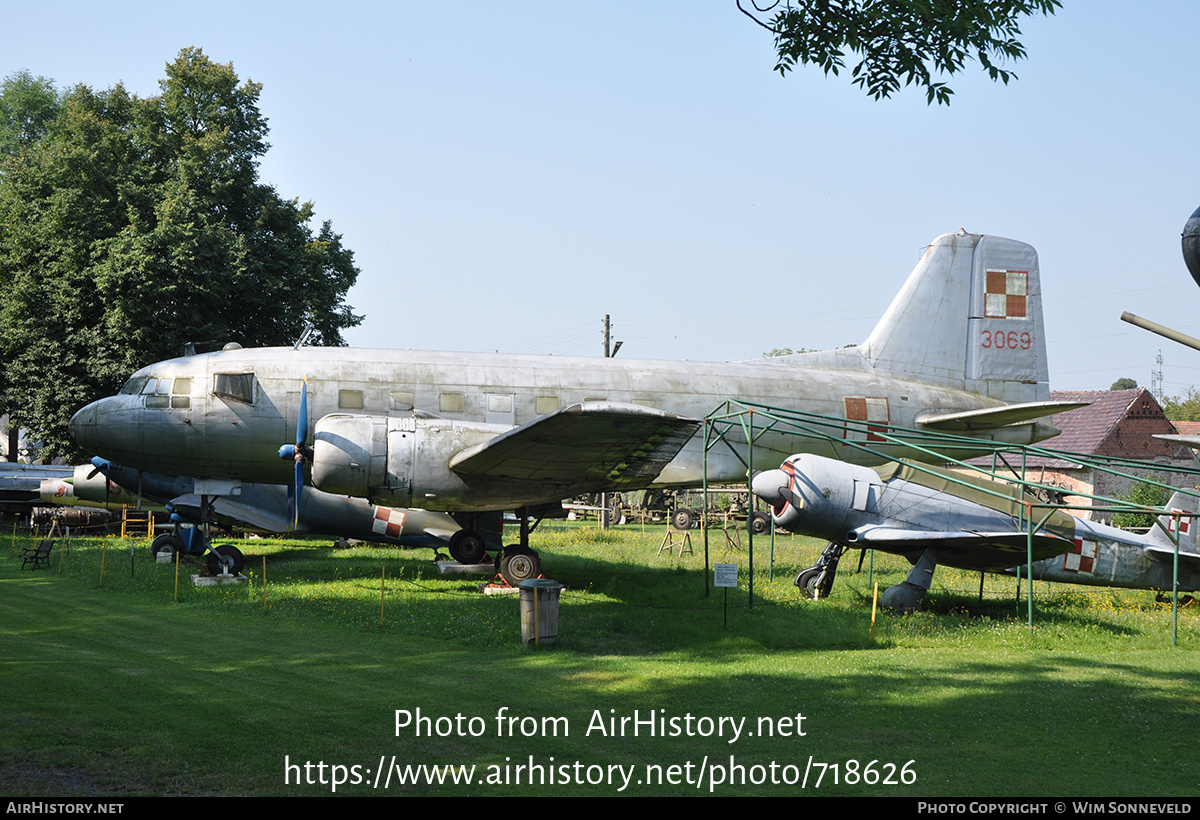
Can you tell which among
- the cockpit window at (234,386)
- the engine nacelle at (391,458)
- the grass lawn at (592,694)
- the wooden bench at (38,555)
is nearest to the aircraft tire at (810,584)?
the grass lawn at (592,694)

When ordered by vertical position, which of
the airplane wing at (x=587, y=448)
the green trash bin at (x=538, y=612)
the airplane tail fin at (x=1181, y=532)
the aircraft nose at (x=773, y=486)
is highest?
the airplane wing at (x=587, y=448)

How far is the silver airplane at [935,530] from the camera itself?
1717 centimetres

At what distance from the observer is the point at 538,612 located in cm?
1327

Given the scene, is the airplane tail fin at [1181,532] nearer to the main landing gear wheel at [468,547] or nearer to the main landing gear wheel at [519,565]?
the main landing gear wheel at [519,565]

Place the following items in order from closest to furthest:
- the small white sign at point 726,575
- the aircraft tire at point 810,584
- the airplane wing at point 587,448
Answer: the small white sign at point 726,575 → the airplane wing at point 587,448 → the aircraft tire at point 810,584

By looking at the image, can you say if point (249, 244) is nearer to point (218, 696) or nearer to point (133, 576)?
point (133, 576)

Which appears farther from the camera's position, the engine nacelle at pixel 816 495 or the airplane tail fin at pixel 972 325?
the airplane tail fin at pixel 972 325

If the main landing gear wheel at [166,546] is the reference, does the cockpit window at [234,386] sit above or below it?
above

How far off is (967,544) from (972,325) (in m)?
8.57

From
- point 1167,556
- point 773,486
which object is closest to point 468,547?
point 773,486

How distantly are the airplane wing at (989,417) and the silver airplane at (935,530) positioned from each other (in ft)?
7.49

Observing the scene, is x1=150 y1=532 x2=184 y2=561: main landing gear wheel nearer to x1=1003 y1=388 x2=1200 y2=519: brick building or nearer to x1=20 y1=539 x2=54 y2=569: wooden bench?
x1=20 y1=539 x2=54 y2=569: wooden bench

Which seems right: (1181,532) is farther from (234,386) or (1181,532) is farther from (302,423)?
(234,386)
